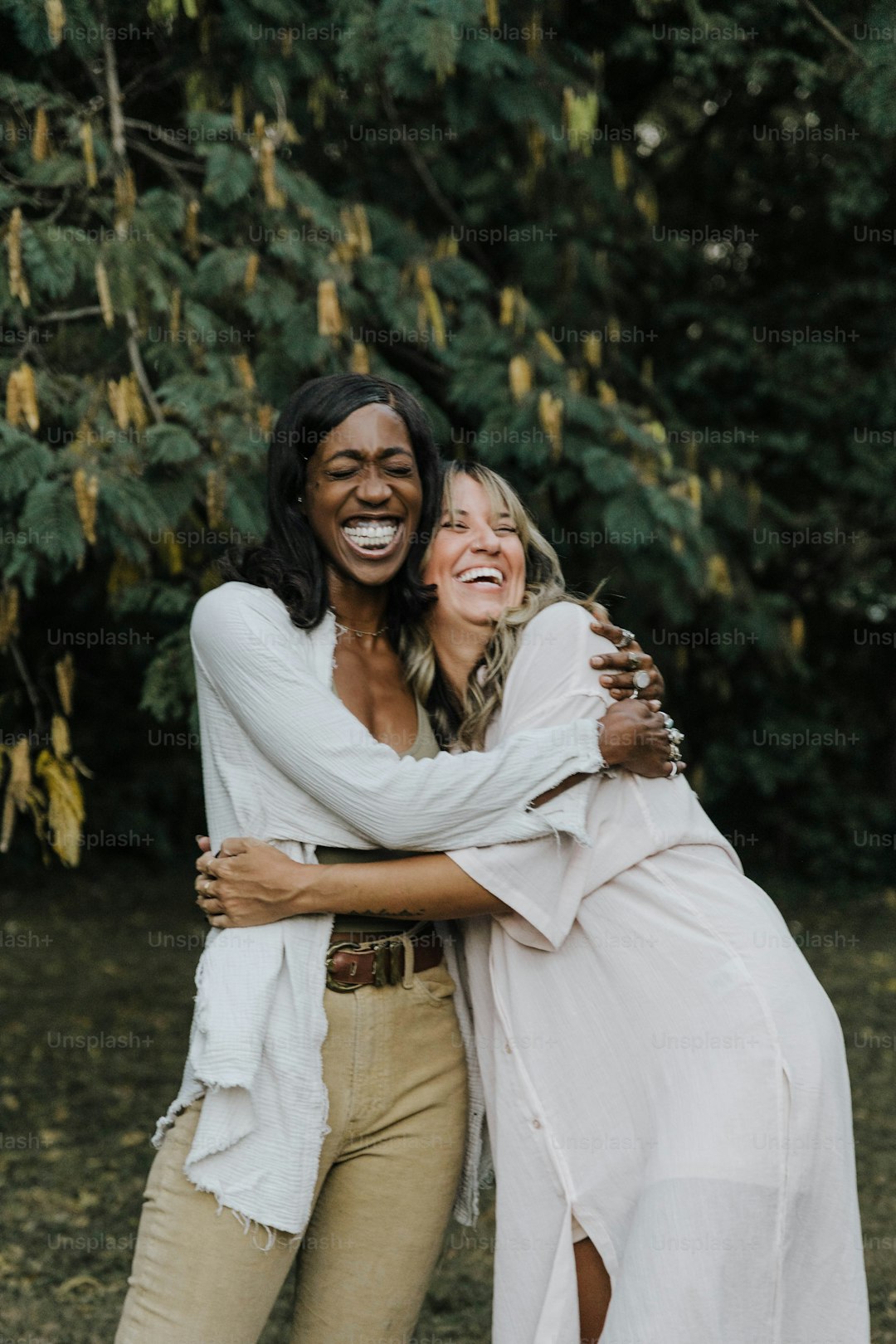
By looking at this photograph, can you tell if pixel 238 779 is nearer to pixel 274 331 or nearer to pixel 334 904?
pixel 334 904

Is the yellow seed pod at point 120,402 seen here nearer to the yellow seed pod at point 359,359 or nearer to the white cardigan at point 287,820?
the yellow seed pod at point 359,359

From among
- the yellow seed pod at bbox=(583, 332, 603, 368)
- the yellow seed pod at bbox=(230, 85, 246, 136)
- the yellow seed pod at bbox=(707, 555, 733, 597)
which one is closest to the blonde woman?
the yellow seed pod at bbox=(230, 85, 246, 136)

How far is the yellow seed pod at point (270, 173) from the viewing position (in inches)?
184

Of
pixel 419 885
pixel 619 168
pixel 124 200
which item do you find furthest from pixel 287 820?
pixel 619 168

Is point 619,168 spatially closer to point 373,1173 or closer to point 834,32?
point 834,32

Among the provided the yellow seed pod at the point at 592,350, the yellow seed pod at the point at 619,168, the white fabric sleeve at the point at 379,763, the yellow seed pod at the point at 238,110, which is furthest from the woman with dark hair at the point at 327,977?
the yellow seed pod at the point at 619,168

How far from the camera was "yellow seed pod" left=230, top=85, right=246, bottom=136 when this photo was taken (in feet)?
15.4

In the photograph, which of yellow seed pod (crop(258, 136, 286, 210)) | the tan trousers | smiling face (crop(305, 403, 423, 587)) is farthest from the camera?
yellow seed pod (crop(258, 136, 286, 210))

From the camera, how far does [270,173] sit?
468 centimetres

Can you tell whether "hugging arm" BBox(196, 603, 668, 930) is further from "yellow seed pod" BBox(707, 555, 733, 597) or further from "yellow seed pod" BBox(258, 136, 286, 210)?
"yellow seed pod" BBox(707, 555, 733, 597)

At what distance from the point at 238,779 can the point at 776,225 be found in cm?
791

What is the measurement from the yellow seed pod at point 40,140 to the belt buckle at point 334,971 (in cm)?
290

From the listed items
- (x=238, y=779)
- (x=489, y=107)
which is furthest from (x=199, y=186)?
(x=238, y=779)

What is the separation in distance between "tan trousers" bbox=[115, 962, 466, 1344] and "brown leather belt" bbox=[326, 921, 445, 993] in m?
0.02
